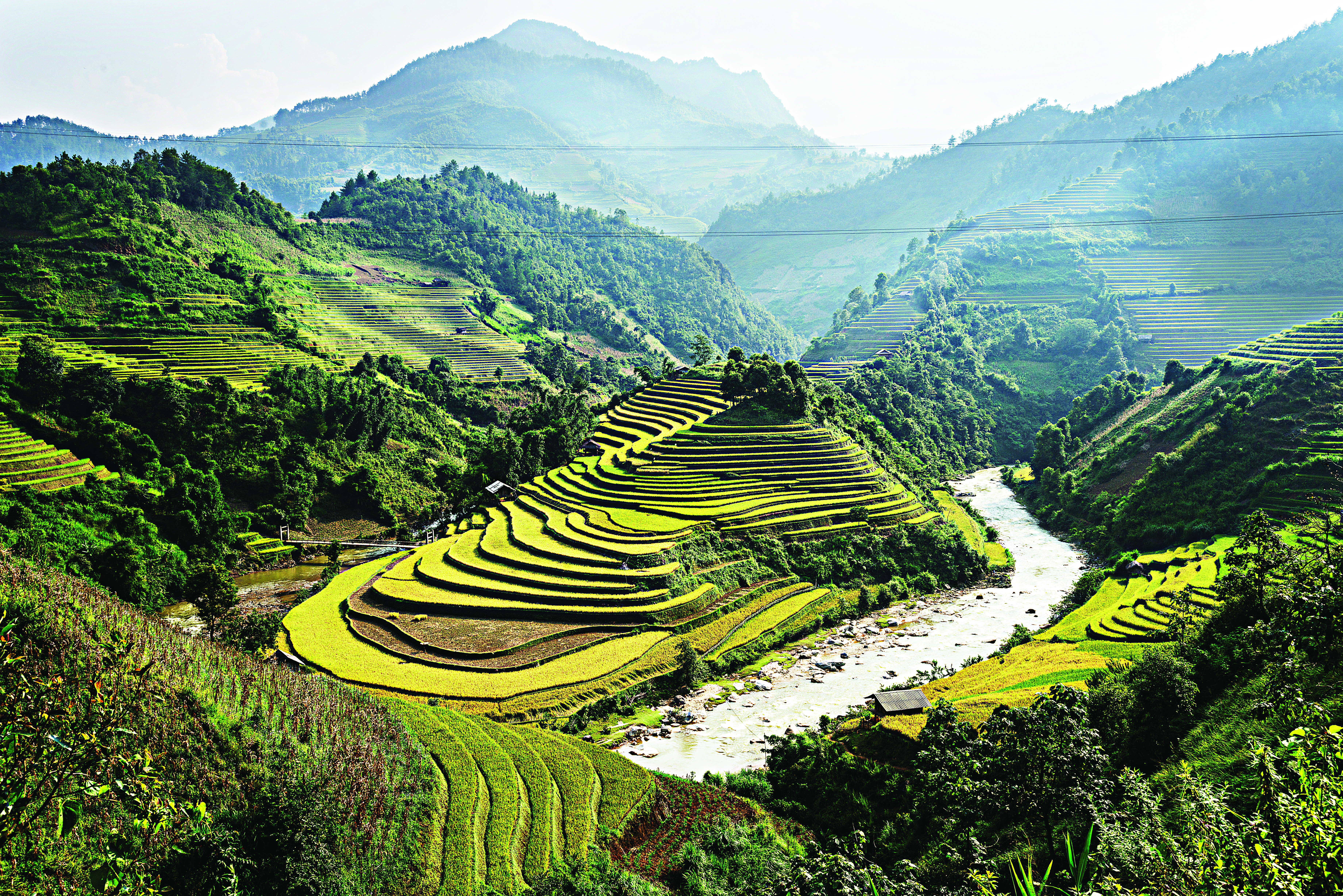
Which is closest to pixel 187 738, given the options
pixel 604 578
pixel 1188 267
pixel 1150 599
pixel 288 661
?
pixel 288 661

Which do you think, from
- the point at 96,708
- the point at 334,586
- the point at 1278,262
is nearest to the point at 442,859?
the point at 96,708

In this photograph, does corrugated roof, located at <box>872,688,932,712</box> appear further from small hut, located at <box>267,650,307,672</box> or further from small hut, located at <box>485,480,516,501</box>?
small hut, located at <box>485,480,516,501</box>

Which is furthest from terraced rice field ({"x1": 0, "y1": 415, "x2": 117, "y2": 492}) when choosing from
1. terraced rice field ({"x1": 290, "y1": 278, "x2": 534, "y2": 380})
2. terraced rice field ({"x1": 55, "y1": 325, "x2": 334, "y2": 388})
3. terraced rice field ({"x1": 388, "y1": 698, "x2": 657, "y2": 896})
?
terraced rice field ({"x1": 290, "y1": 278, "x2": 534, "y2": 380})

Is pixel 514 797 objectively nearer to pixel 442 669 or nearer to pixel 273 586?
Result: pixel 442 669

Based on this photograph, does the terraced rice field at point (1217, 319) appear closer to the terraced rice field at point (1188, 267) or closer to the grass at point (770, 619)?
the terraced rice field at point (1188, 267)

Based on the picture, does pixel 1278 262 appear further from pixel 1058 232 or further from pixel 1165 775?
pixel 1165 775
